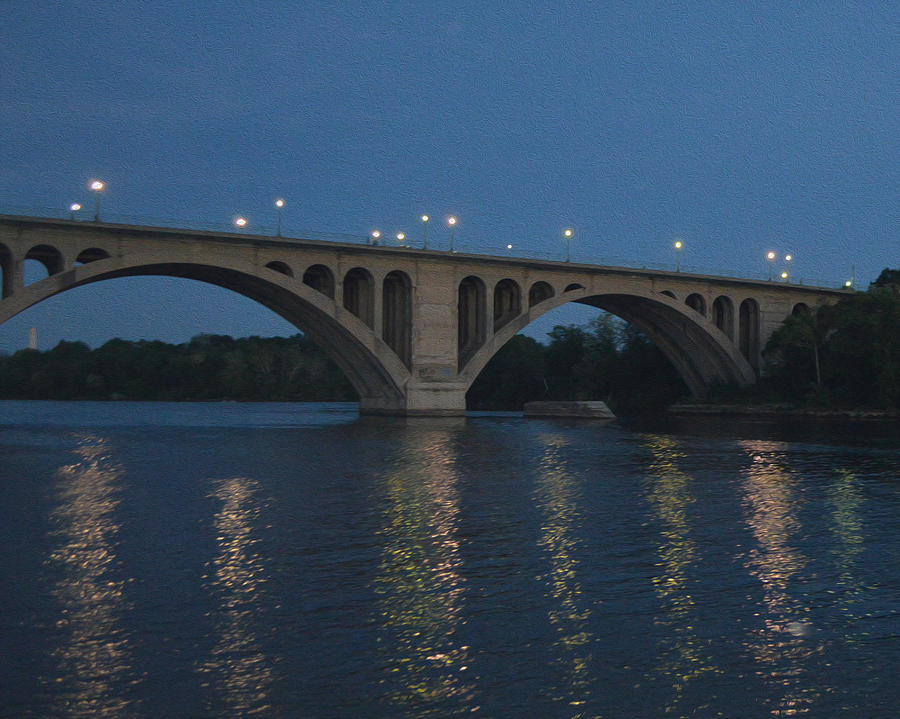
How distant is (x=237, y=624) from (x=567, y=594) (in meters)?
4.01

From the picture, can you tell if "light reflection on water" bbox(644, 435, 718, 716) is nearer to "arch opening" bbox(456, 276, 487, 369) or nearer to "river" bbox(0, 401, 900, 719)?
"river" bbox(0, 401, 900, 719)

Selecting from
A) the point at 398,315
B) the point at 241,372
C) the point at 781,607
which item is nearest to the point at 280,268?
the point at 398,315

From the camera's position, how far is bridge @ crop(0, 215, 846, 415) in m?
51.3

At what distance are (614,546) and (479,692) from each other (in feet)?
23.4

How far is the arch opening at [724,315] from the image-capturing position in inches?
3253

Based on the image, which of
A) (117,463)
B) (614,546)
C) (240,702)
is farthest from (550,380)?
(240,702)

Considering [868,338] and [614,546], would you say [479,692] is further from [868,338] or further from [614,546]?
[868,338]

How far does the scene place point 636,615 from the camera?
33.4 ft

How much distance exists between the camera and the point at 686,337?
272 feet

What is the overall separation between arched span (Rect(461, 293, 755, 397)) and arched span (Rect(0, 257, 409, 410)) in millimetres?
16624

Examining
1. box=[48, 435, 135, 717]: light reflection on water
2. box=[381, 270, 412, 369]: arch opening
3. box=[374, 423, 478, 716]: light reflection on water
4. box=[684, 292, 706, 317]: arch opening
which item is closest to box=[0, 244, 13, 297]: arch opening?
box=[381, 270, 412, 369]: arch opening

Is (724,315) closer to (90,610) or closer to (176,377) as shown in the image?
(90,610)

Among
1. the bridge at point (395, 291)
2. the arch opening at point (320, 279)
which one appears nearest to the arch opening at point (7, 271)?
the bridge at point (395, 291)

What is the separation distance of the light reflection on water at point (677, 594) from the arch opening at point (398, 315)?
1648 inches
